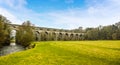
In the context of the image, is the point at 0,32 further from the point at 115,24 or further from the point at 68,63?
the point at 115,24

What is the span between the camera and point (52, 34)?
142000 millimetres

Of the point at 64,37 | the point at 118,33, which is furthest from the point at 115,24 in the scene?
the point at 64,37

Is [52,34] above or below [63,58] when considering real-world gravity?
above

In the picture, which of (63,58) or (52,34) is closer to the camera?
(63,58)

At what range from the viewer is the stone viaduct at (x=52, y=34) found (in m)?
124

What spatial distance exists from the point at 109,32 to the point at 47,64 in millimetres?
146746

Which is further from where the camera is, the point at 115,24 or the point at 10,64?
the point at 115,24

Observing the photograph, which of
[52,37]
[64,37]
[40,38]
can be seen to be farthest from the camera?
[64,37]

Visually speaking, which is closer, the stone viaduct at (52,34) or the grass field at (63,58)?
the grass field at (63,58)

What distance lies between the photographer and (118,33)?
465 feet

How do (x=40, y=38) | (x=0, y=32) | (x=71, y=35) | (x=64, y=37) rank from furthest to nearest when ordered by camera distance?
(x=71, y=35) → (x=64, y=37) → (x=40, y=38) → (x=0, y=32)

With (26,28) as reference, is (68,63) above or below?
below

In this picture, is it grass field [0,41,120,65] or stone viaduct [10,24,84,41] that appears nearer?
grass field [0,41,120,65]

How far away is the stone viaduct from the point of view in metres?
124
